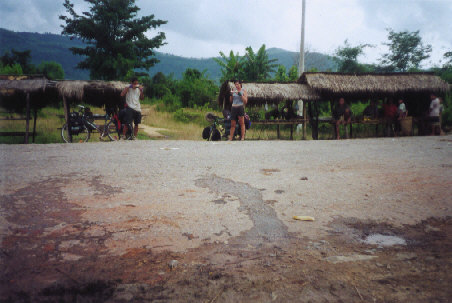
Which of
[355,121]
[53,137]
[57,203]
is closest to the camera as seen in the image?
[57,203]

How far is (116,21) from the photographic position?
96.8ft

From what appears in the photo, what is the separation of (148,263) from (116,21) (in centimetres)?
3267

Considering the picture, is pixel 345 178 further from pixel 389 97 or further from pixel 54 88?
pixel 389 97

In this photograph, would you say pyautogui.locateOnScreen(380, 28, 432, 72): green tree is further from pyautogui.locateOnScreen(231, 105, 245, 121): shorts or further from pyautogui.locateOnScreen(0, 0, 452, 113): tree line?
pyautogui.locateOnScreen(231, 105, 245, 121): shorts

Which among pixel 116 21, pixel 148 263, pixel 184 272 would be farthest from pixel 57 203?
pixel 116 21

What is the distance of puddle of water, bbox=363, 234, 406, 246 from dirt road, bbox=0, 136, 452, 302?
0.05 ft

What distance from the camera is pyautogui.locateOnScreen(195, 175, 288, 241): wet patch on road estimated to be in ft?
7.41

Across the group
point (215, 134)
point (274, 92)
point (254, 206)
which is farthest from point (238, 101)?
point (254, 206)

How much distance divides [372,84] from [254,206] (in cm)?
1343

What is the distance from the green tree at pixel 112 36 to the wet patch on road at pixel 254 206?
95.1 feet

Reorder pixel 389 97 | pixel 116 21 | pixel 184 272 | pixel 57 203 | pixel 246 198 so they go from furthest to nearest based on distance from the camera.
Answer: pixel 116 21, pixel 389 97, pixel 246 198, pixel 57 203, pixel 184 272

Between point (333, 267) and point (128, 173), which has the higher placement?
point (128, 173)

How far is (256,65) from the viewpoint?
75.0ft

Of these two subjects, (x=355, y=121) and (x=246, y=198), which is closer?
(x=246, y=198)
